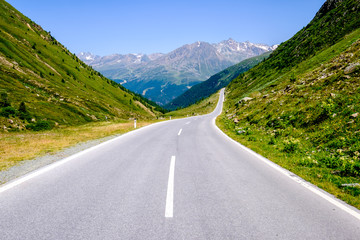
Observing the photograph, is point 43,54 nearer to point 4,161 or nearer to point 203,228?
point 4,161

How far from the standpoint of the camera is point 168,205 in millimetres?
4219

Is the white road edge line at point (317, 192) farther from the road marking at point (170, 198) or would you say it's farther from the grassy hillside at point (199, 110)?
the grassy hillside at point (199, 110)

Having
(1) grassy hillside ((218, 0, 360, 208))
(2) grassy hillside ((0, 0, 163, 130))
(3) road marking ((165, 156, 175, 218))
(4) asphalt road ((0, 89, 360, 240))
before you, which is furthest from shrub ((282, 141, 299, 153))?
(2) grassy hillside ((0, 0, 163, 130))

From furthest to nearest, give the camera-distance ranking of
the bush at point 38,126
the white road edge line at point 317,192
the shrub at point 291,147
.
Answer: the bush at point 38,126 → the shrub at point 291,147 → the white road edge line at point 317,192

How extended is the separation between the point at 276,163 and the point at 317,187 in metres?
2.42

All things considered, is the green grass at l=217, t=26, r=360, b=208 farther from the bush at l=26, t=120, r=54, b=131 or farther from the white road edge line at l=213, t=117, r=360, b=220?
the bush at l=26, t=120, r=54, b=131

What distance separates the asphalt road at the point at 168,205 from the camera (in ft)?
11.0

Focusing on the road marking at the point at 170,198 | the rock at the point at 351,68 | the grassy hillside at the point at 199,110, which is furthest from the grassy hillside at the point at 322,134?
the grassy hillside at the point at 199,110

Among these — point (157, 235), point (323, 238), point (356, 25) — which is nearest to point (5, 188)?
point (157, 235)

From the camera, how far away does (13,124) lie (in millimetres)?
18516

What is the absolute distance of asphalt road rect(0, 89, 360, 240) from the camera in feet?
11.0

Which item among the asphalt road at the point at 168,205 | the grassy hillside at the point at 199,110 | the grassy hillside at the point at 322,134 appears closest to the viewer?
the asphalt road at the point at 168,205

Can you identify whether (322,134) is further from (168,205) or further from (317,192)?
(168,205)

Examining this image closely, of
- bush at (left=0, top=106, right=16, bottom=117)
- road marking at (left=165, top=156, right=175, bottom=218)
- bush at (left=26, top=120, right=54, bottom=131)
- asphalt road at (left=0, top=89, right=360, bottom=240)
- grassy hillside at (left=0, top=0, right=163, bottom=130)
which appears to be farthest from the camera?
grassy hillside at (left=0, top=0, right=163, bottom=130)
